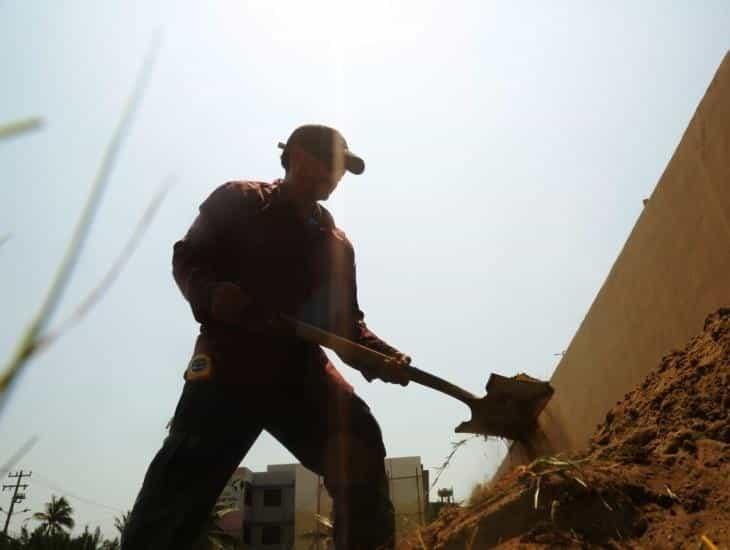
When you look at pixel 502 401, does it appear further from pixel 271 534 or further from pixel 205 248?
pixel 271 534

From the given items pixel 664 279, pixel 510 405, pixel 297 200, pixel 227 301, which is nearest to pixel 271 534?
pixel 510 405

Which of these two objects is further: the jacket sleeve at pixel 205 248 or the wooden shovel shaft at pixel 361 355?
the wooden shovel shaft at pixel 361 355

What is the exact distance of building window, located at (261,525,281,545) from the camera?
3734 centimetres

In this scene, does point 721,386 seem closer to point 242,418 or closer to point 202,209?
point 242,418

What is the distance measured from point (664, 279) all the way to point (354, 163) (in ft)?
5.46

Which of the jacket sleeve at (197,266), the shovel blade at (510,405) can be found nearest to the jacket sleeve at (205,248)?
the jacket sleeve at (197,266)

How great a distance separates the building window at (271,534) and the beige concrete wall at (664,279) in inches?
1459

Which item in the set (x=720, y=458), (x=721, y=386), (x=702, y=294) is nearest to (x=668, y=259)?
(x=702, y=294)

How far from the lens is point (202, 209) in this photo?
2.70m

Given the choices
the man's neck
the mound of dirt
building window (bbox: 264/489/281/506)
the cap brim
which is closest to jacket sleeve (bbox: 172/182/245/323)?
the man's neck

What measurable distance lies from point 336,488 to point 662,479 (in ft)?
3.70

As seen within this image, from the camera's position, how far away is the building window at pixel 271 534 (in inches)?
1470

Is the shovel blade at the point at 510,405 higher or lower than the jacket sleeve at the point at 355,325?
lower

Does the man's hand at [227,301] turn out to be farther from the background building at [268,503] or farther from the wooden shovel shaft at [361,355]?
the background building at [268,503]
